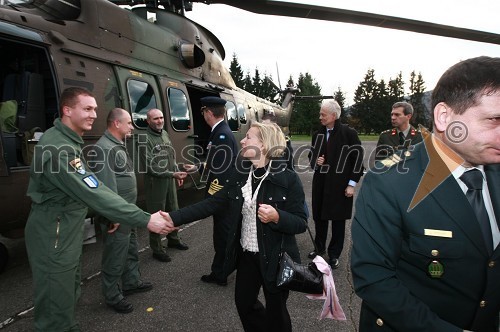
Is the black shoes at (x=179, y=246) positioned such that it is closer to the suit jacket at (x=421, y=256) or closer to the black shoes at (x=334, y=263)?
the black shoes at (x=334, y=263)

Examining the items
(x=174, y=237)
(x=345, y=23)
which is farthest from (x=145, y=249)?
(x=345, y=23)

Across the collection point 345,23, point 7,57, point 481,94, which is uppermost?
point 345,23

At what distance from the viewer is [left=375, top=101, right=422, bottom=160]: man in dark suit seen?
4866 mm

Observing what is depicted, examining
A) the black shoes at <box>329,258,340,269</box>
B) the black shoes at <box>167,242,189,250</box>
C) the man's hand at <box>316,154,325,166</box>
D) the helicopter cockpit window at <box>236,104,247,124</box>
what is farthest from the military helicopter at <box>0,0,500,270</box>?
the black shoes at <box>329,258,340,269</box>

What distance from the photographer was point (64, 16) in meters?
4.65

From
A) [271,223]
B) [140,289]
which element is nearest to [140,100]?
[140,289]

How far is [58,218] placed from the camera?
2.35 meters

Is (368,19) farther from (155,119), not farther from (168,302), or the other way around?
(168,302)

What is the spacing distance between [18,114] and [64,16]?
176 centimetres

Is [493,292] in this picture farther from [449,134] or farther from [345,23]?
[345,23]

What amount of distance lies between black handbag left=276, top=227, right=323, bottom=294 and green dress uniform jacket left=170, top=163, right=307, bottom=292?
11cm

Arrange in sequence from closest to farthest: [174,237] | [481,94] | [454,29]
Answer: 1. [481,94]
2. [174,237]
3. [454,29]

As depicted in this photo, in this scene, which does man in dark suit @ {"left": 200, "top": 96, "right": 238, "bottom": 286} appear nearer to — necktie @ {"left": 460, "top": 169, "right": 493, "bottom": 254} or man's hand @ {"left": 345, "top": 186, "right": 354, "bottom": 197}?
man's hand @ {"left": 345, "top": 186, "right": 354, "bottom": 197}

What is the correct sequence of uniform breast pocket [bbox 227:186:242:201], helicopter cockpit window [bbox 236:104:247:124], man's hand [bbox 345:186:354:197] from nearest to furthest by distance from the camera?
uniform breast pocket [bbox 227:186:242:201] < man's hand [bbox 345:186:354:197] < helicopter cockpit window [bbox 236:104:247:124]
